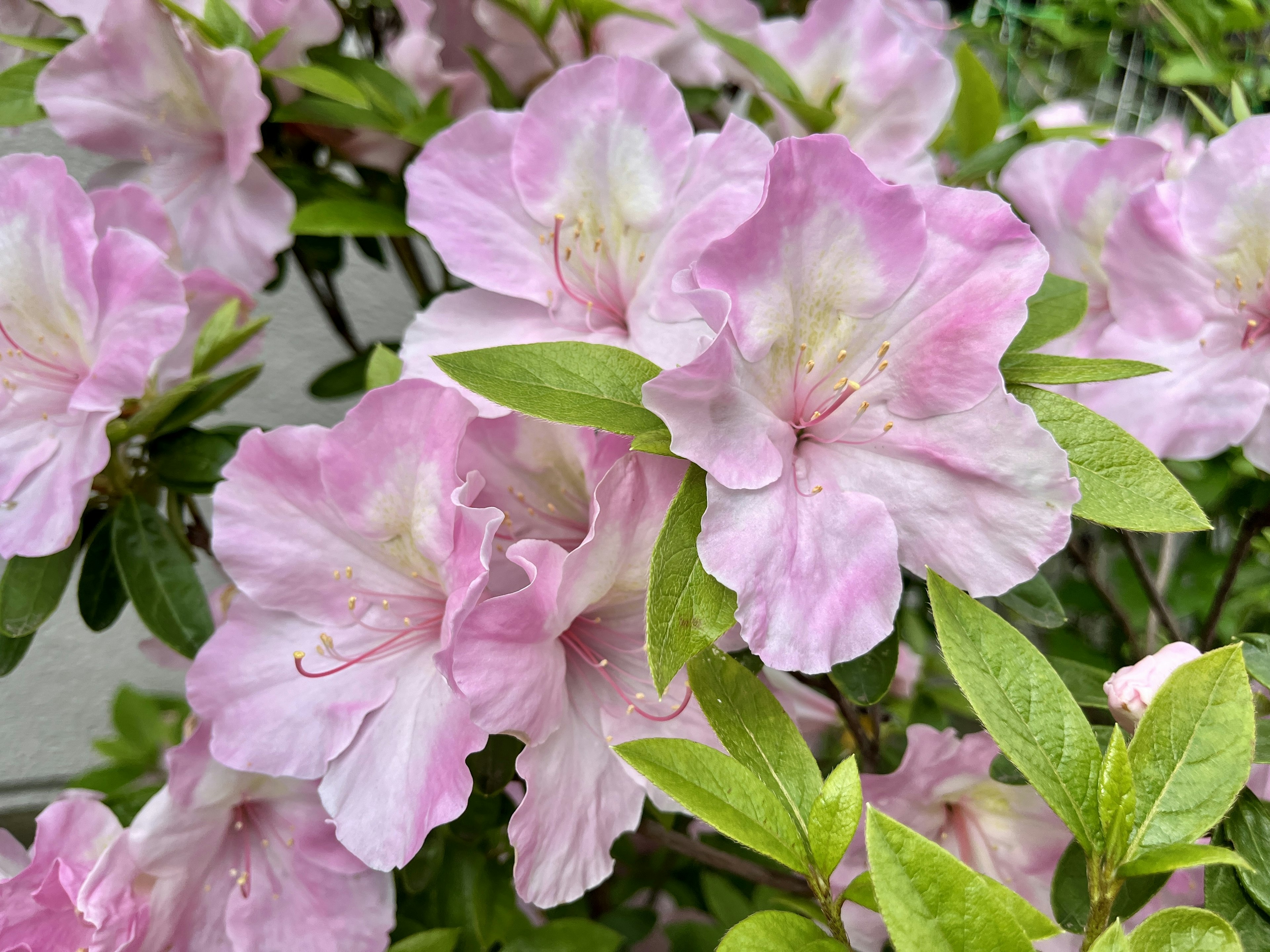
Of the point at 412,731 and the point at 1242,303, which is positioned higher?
the point at 1242,303

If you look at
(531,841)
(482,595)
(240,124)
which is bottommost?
(531,841)

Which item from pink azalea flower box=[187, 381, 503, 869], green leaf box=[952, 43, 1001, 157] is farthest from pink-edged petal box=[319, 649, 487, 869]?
green leaf box=[952, 43, 1001, 157]

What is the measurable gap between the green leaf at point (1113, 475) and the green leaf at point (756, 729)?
0.72 feet

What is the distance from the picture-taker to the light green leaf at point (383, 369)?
2.48 feet

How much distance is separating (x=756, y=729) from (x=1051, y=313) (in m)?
0.36

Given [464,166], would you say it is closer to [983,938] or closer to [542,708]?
[542,708]

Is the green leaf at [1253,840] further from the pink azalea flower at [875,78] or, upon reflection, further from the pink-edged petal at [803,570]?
the pink azalea flower at [875,78]

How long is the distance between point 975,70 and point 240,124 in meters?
0.81

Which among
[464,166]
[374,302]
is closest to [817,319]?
[464,166]

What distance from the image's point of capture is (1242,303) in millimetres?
788

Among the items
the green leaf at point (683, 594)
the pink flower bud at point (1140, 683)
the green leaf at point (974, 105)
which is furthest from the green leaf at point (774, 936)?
the green leaf at point (974, 105)

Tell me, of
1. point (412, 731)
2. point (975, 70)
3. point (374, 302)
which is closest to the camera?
point (412, 731)

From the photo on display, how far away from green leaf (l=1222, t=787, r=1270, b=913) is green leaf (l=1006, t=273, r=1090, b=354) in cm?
32

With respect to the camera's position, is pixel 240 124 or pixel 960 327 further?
pixel 240 124
